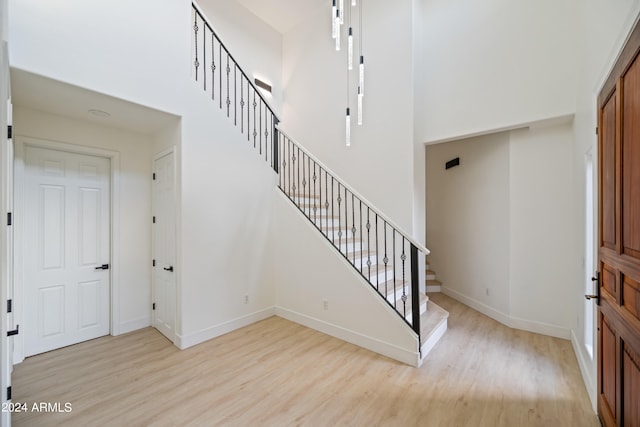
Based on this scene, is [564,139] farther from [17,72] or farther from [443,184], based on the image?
[17,72]

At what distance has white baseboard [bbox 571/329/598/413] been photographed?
2.14 meters

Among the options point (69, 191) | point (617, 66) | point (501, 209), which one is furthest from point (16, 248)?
point (501, 209)

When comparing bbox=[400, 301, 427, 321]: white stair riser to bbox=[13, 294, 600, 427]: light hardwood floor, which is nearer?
bbox=[13, 294, 600, 427]: light hardwood floor

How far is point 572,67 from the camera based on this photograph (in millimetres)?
3055

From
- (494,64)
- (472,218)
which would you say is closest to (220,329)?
(472,218)

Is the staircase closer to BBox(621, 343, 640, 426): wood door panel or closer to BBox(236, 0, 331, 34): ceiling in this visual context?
BBox(236, 0, 331, 34): ceiling

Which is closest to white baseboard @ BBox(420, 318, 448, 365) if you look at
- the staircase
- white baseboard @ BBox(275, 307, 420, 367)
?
the staircase

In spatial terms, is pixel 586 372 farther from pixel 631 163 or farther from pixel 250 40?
pixel 250 40

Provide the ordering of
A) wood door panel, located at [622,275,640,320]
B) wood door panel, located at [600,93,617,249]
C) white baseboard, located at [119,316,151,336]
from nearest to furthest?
wood door panel, located at [622,275,640,320] → wood door panel, located at [600,93,617,249] → white baseboard, located at [119,316,151,336]

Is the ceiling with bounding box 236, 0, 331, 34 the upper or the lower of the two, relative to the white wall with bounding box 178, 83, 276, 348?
upper

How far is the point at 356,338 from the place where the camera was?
316 cm

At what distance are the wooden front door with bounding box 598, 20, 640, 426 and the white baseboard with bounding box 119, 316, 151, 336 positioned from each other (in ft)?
15.2

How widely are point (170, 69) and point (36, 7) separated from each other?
104 centimetres

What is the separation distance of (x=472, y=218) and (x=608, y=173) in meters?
2.77
